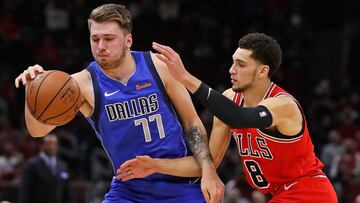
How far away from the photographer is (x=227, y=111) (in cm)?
480

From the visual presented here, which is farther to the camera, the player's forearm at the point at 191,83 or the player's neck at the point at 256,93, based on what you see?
the player's neck at the point at 256,93

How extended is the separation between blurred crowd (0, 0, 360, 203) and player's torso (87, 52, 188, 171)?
5626mm

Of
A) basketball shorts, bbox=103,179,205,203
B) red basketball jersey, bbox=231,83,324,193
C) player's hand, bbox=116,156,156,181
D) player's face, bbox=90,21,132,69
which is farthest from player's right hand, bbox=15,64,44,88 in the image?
red basketball jersey, bbox=231,83,324,193

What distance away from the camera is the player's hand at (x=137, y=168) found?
4.91m

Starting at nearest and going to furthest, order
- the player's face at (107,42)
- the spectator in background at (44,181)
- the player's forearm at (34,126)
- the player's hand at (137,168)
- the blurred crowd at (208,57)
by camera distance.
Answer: the player's hand at (137,168)
the player's face at (107,42)
the player's forearm at (34,126)
the spectator in background at (44,181)
the blurred crowd at (208,57)

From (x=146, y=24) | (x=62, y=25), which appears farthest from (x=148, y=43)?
(x=62, y=25)

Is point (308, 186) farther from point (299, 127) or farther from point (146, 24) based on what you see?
point (146, 24)

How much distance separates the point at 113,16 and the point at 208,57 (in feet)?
35.5

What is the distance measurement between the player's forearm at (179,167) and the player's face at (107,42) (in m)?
0.72

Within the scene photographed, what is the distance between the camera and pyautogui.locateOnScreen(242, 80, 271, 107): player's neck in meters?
5.23

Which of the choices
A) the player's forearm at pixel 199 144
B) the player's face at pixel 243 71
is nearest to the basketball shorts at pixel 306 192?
the player's forearm at pixel 199 144

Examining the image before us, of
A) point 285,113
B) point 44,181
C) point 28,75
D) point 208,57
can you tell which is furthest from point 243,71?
point 208,57

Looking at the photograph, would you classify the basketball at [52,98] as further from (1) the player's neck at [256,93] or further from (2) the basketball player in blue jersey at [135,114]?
(1) the player's neck at [256,93]

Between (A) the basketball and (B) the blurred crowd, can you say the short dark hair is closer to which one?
(A) the basketball
